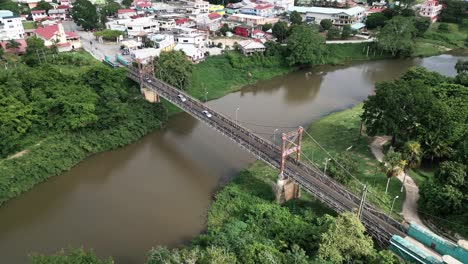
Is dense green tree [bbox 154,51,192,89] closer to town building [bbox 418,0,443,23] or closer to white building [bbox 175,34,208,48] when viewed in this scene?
white building [bbox 175,34,208,48]

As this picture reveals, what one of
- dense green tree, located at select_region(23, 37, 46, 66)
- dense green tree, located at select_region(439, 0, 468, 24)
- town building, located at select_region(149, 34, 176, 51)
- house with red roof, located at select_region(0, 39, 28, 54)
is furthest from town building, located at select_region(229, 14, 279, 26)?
house with red roof, located at select_region(0, 39, 28, 54)

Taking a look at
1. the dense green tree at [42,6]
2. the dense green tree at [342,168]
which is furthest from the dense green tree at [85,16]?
the dense green tree at [342,168]

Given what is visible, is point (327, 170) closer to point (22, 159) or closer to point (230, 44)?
point (22, 159)

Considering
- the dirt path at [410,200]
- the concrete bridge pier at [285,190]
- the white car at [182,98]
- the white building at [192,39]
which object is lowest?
the dirt path at [410,200]

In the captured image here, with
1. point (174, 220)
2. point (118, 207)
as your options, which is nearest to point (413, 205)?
point (174, 220)

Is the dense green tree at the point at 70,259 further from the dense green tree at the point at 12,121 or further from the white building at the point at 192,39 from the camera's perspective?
the white building at the point at 192,39
